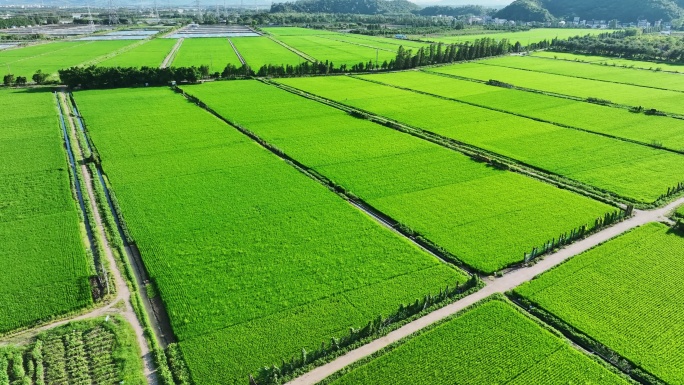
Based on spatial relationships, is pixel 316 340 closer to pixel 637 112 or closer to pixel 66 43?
pixel 637 112

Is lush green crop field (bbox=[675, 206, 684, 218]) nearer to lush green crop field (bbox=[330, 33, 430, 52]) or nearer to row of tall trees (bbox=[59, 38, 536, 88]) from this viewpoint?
row of tall trees (bbox=[59, 38, 536, 88])

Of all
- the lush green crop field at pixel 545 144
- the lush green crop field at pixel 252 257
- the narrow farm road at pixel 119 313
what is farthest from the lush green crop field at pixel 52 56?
the narrow farm road at pixel 119 313

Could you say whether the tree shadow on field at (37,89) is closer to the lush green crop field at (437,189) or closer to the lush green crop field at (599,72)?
the lush green crop field at (437,189)

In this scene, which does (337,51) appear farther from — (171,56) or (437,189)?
(437,189)

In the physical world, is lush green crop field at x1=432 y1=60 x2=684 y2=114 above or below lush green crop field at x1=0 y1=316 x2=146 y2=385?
above

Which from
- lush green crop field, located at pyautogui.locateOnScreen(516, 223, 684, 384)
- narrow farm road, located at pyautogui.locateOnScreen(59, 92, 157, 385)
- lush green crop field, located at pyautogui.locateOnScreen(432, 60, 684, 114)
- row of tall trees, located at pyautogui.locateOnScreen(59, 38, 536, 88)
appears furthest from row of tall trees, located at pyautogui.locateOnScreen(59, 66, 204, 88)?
lush green crop field, located at pyautogui.locateOnScreen(516, 223, 684, 384)
